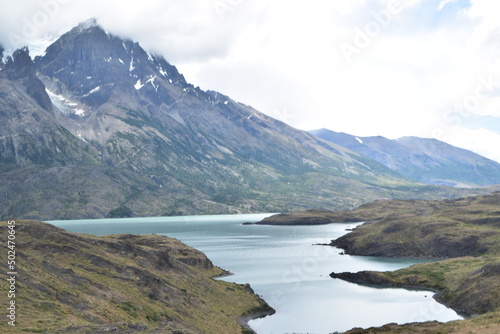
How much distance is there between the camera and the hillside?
63.3m

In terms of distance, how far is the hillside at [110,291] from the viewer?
208ft

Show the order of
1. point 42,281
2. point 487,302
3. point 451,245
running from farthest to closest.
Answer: point 451,245
point 487,302
point 42,281

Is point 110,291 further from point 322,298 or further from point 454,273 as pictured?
point 454,273

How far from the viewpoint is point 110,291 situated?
80.3 meters

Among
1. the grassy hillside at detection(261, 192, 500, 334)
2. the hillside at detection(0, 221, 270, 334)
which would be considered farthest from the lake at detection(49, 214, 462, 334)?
the hillside at detection(0, 221, 270, 334)

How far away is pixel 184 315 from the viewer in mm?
84750

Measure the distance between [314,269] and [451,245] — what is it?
60.2 meters

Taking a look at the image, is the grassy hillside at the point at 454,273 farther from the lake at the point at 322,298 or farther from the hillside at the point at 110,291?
the hillside at the point at 110,291

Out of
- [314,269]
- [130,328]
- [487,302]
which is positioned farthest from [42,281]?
[314,269]

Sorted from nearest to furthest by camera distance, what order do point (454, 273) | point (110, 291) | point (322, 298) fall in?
1. point (110, 291)
2. point (322, 298)
3. point (454, 273)

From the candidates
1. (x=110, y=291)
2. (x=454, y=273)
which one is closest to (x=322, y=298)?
(x=454, y=273)

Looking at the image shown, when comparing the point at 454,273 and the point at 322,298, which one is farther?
the point at 454,273

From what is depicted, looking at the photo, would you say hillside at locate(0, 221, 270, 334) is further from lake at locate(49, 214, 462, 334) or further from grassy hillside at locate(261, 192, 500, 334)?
grassy hillside at locate(261, 192, 500, 334)

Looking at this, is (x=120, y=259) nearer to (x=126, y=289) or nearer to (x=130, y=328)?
(x=126, y=289)
